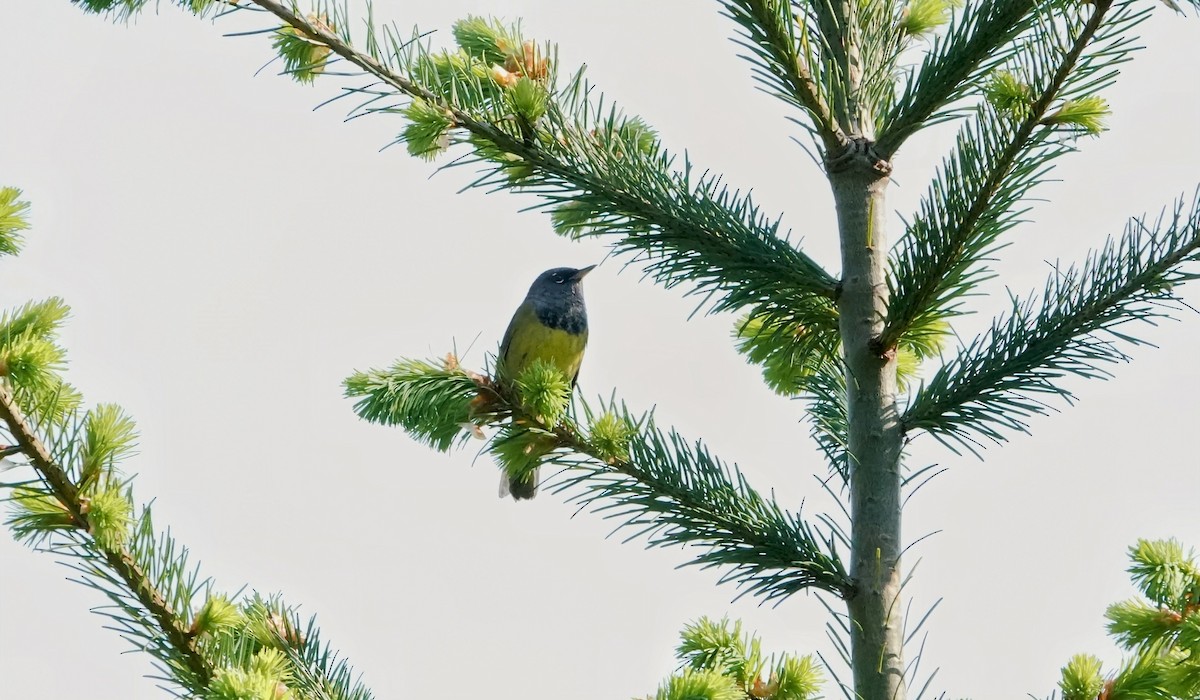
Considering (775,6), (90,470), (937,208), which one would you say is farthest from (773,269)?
(90,470)

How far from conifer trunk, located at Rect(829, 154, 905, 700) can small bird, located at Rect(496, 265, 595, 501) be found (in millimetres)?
2871

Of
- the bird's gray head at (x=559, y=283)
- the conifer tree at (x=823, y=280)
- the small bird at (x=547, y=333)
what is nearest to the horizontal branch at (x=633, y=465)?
the conifer tree at (x=823, y=280)

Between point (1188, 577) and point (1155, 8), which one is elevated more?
point (1155, 8)

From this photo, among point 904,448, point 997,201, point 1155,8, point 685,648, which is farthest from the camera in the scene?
point 685,648

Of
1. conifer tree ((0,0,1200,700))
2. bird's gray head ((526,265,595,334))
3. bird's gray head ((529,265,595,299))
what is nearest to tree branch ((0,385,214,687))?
conifer tree ((0,0,1200,700))

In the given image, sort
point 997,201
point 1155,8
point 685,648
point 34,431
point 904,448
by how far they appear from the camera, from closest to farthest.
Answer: point 34,431, point 1155,8, point 997,201, point 904,448, point 685,648

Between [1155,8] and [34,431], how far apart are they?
2.29 m

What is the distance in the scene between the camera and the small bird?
5.77 m

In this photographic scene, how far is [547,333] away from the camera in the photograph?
5.77m

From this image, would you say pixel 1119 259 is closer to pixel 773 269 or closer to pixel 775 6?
pixel 773 269

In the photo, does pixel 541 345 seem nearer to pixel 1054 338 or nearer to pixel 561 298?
pixel 561 298

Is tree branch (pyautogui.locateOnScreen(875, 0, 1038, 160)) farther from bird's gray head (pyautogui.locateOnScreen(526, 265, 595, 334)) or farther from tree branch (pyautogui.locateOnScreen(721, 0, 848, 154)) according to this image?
bird's gray head (pyautogui.locateOnScreen(526, 265, 595, 334))

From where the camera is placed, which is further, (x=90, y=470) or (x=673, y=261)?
(x=673, y=261)

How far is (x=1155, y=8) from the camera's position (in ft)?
7.85
